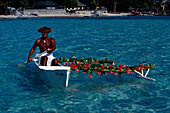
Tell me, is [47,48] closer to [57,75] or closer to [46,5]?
[57,75]

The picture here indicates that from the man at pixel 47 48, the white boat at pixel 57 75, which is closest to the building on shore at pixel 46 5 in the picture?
the man at pixel 47 48

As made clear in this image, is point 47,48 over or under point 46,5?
under

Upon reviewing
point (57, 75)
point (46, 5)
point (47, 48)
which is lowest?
point (57, 75)

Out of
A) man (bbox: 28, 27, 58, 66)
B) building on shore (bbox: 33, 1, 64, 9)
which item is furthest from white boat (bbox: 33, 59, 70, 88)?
building on shore (bbox: 33, 1, 64, 9)

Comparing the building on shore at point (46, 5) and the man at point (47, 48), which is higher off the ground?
the building on shore at point (46, 5)

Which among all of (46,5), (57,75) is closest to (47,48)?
(57,75)

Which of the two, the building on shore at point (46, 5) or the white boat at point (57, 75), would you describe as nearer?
the white boat at point (57, 75)

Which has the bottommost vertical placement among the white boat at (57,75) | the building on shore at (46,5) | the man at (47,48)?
the white boat at (57,75)

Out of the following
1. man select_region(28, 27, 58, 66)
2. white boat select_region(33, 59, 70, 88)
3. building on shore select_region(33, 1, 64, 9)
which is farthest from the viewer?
building on shore select_region(33, 1, 64, 9)

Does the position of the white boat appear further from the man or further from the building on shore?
the building on shore

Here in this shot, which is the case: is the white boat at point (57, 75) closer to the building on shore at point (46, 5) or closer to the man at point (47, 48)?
the man at point (47, 48)

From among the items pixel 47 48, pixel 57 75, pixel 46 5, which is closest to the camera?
pixel 57 75

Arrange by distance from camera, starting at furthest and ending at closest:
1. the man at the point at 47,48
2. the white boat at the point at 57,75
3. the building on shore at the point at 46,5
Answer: the building on shore at the point at 46,5, the man at the point at 47,48, the white boat at the point at 57,75

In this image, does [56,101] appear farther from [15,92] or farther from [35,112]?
[15,92]
